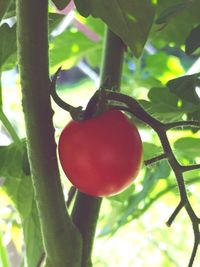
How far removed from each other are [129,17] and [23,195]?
27cm

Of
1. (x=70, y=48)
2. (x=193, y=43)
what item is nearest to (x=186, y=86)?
(x=193, y=43)

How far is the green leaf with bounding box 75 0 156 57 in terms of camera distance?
45cm

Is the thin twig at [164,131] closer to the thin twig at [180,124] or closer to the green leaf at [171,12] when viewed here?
the thin twig at [180,124]

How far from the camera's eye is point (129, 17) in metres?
0.45

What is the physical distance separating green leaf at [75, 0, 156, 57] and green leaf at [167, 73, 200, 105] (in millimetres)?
72

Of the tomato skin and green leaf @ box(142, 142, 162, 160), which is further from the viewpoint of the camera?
green leaf @ box(142, 142, 162, 160)

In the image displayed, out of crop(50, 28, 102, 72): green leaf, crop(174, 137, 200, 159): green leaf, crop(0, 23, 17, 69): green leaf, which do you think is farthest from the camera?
crop(50, 28, 102, 72): green leaf

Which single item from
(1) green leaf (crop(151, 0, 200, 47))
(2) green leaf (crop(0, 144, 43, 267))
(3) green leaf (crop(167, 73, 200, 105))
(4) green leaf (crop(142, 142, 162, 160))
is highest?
(1) green leaf (crop(151, 0, 200, 47))

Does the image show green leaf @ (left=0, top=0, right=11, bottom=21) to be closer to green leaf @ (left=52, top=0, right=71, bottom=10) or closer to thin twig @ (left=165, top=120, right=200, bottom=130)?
green leaf @ (left=52, top=0, right=71, bottom=10)

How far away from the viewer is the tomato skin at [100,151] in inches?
17.3

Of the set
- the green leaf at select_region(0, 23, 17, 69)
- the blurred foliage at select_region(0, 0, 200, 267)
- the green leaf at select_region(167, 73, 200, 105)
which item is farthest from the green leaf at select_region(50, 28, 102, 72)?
the green leaf at select_region(167, 73, 200, 105)

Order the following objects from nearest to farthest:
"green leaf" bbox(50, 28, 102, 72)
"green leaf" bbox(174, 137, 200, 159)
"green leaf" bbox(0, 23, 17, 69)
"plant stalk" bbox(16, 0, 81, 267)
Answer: "plant stalk" bbox(16, 0, 81, 267)
"green leaf" bbox(0, 23, 17, 69)
"green leaf" bbox(174, 137, 200, 159)
"green leaf" bbox(50, 28, 102, 72)

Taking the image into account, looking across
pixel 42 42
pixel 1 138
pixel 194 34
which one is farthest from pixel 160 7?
pixel 1 138

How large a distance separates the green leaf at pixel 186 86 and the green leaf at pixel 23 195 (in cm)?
18
